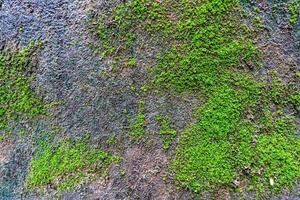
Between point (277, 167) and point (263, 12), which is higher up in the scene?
point (263, 12)

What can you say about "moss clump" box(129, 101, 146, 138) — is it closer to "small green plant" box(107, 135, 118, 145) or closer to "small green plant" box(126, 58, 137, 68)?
"small green plant" box(107, 135, 118, 145)

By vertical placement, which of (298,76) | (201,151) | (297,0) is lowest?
(201,151)

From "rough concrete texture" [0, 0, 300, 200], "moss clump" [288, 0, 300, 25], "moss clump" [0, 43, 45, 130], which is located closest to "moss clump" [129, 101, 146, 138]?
"rough concrete texture" [0, 0, 300, 200]

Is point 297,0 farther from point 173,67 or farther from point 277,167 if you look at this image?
point 277,167

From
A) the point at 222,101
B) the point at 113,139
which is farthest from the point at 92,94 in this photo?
the point at 222,101

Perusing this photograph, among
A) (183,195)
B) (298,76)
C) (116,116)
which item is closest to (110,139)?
(116,116)

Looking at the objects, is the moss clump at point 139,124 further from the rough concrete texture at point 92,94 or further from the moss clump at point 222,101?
the moss clump at point 222,101
